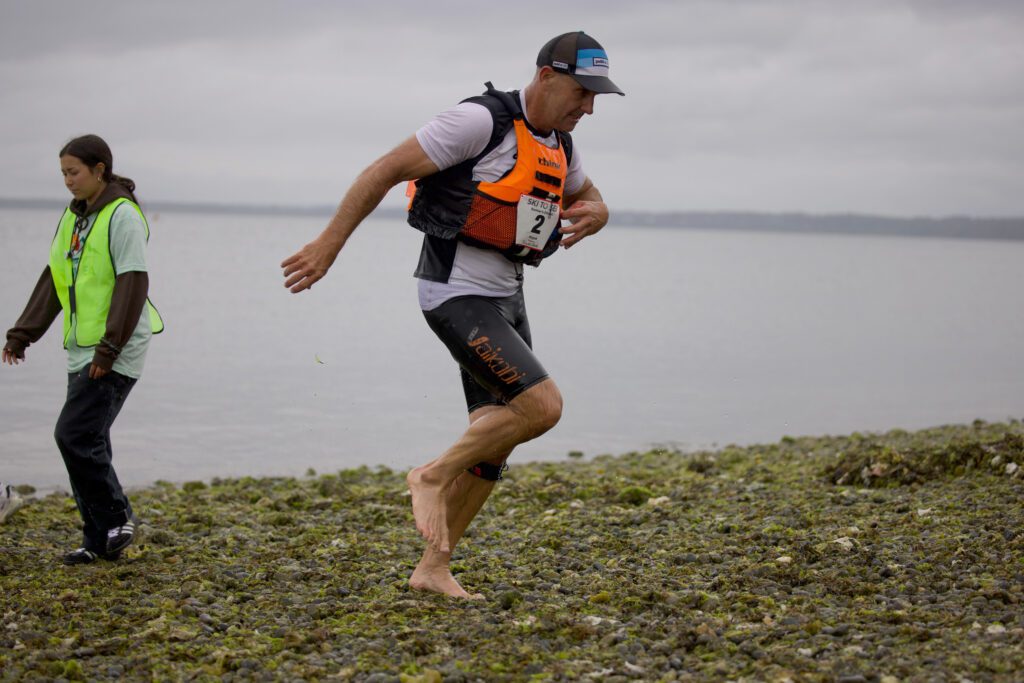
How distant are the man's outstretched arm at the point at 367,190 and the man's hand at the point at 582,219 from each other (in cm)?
83

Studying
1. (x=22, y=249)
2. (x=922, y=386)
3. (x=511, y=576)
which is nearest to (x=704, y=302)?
(x=922, y=386)

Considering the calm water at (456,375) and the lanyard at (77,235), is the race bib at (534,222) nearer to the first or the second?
the lanyard at (77,235)

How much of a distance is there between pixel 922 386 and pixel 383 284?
35.6 m

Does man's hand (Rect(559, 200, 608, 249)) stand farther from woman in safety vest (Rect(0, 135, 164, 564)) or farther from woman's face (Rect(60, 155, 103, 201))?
woman's face (Rect(60, 155, 103, 201))

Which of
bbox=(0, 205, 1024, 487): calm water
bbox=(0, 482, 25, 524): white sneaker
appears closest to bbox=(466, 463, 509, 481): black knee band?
bbox=(0, 482, 25, 524): white sneaker

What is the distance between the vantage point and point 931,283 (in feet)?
246

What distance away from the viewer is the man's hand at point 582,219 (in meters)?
6.12

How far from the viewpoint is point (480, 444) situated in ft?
19.4

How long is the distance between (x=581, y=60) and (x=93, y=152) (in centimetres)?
317

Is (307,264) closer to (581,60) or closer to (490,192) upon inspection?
(490,192)

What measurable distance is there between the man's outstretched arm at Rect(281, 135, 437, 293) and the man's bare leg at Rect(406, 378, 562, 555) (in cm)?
111

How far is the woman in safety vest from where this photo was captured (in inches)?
276

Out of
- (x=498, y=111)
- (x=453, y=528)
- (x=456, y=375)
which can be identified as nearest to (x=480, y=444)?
(x=453, y=528)

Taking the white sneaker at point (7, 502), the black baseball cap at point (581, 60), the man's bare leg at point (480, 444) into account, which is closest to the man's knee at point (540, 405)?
the man's bare leg at point (480, 444)
